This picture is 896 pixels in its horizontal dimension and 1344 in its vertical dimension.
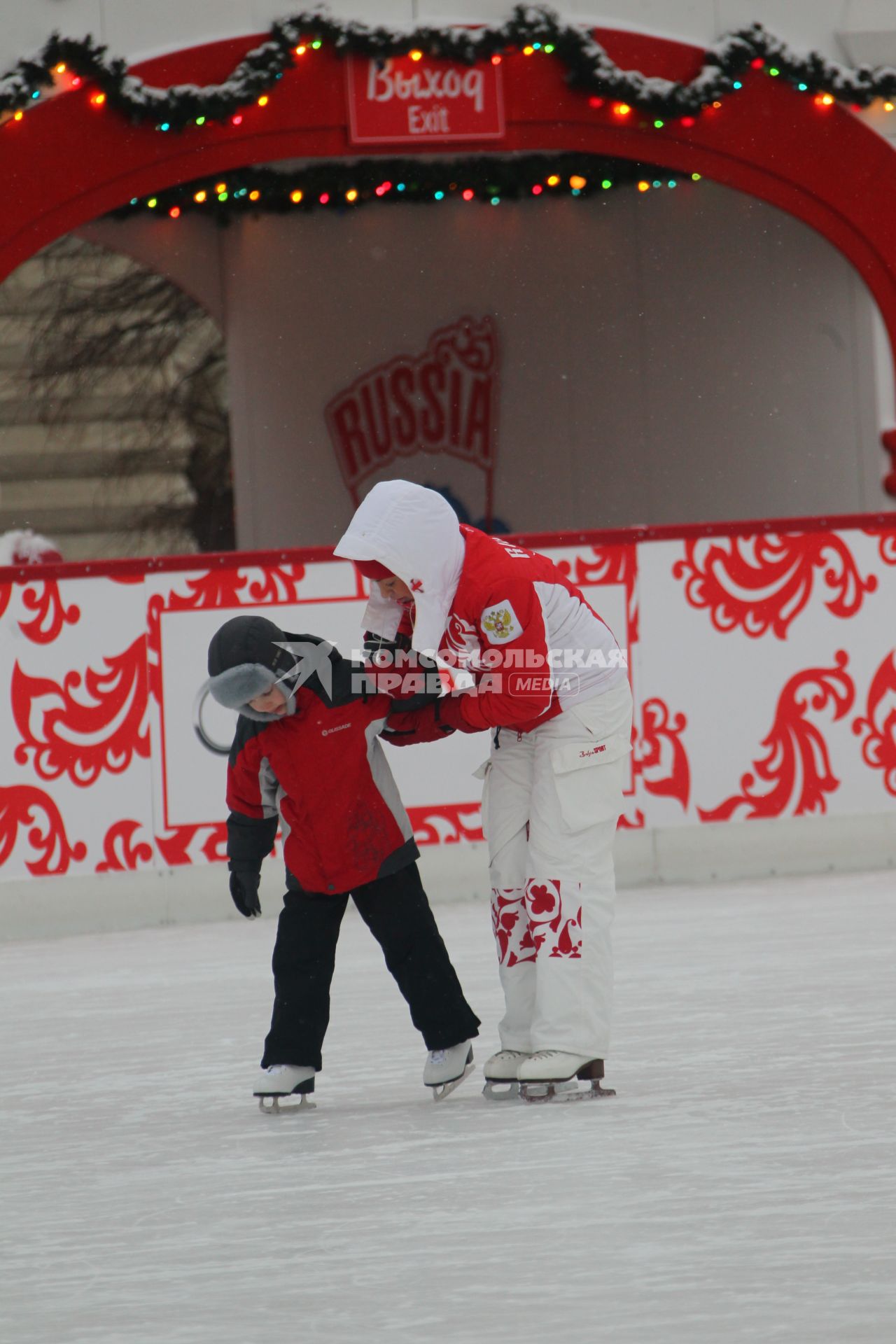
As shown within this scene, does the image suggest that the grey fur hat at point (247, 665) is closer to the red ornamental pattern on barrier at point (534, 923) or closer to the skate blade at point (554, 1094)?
the red ornamental pattern on barrier at point (534, 923)

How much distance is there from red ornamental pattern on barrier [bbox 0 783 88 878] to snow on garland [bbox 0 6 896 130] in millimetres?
3045

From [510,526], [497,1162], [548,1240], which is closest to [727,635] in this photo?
[497,1162]

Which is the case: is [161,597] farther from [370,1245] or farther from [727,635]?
[370,1245]

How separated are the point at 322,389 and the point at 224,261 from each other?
974 millimetres

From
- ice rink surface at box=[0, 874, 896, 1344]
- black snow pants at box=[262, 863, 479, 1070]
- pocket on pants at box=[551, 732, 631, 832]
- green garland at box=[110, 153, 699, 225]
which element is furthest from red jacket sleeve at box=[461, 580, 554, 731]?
green garland at box=[110, 153, 699, 225]

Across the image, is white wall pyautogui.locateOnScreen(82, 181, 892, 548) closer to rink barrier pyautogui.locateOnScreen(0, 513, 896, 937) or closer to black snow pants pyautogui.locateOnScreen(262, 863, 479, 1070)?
rink barrier pyautogui.locateOnScreen(0, 513, 896, 937)

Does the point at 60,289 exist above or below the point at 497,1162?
above

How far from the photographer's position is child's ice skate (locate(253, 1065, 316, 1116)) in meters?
3.21

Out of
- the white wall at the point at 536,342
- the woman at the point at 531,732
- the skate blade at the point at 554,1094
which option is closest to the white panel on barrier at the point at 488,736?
the woman at the point at 531,732

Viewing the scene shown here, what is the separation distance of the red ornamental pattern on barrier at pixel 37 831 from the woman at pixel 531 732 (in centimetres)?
256

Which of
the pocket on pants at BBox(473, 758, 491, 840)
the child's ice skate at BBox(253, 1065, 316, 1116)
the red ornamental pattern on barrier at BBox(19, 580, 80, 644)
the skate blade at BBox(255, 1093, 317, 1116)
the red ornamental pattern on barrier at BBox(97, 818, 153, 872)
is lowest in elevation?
the skate blade at BBox(255, 1093, 317, 1116)

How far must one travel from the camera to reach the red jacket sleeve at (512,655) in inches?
A: 119

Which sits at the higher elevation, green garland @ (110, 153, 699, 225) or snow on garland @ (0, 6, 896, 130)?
green garland @ (110, 153, 699, 225)

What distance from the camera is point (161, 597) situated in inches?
222
